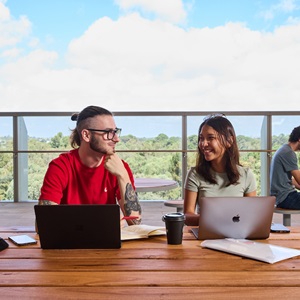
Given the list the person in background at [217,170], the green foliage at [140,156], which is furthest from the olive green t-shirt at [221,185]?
the green foliage at [140,156]

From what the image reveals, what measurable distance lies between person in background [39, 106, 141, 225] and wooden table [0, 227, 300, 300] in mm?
604

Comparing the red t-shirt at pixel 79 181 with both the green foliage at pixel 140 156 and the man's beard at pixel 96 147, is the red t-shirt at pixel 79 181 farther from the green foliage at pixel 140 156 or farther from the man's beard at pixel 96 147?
the green foliage at pixel 140 156

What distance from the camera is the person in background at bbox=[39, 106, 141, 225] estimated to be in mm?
2079

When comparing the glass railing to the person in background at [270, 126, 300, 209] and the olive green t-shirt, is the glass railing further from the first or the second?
the olive green t-shirt

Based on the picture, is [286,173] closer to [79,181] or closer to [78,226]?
[79,181]

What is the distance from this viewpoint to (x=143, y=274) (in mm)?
1171

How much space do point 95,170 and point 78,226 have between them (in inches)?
30.7

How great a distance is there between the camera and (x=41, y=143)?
5.83 meters

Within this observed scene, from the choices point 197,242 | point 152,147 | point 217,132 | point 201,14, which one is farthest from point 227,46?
point 197,242

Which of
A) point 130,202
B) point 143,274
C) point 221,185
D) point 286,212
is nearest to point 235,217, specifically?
point 143,274

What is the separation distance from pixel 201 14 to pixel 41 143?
4751 millimetres

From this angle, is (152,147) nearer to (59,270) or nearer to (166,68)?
(166,68)

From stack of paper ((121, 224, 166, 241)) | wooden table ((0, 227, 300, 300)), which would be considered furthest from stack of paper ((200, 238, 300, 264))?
stack of paper ((121, 224, 166, 241))

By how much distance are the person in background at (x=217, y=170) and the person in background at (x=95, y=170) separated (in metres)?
0.40
